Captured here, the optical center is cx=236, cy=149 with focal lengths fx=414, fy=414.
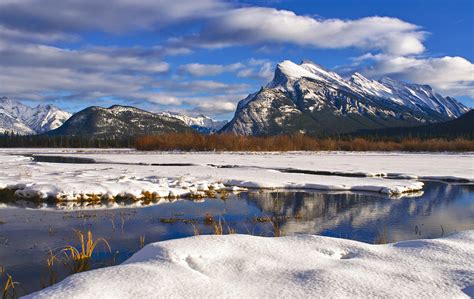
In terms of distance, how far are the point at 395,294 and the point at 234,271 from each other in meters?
2.55

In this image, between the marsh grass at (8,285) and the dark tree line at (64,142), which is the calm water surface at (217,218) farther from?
the dark tree line at (64,142)

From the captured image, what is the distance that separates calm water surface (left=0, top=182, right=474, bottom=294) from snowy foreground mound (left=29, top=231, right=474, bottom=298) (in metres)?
4.02

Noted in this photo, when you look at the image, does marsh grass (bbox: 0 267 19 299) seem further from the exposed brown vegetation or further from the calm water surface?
the exposed brown vegetation

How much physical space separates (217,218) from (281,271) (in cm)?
1184

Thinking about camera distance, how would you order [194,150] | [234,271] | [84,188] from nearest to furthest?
[234,271] < [84,188] < [194,150]

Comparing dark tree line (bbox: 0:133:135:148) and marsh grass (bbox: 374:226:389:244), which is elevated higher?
dark tree line (bbox: 0:133:135:148)

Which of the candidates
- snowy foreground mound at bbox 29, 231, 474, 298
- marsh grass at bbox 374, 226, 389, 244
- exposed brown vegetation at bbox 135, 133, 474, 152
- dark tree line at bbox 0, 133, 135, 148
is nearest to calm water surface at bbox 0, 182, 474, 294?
marsh grass at bbox 374, 226, 389, 244

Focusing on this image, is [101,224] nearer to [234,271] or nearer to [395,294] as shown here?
[234,271]

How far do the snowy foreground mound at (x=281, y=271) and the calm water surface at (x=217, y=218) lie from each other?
4025 mm

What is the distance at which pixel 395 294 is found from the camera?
6.08 m

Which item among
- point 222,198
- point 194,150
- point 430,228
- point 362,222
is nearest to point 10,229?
point 222,198

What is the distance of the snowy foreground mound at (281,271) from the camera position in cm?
602

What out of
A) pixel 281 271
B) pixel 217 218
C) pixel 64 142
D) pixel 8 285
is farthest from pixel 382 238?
pixel 64 142

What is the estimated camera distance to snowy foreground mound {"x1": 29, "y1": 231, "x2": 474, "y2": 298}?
602cm
